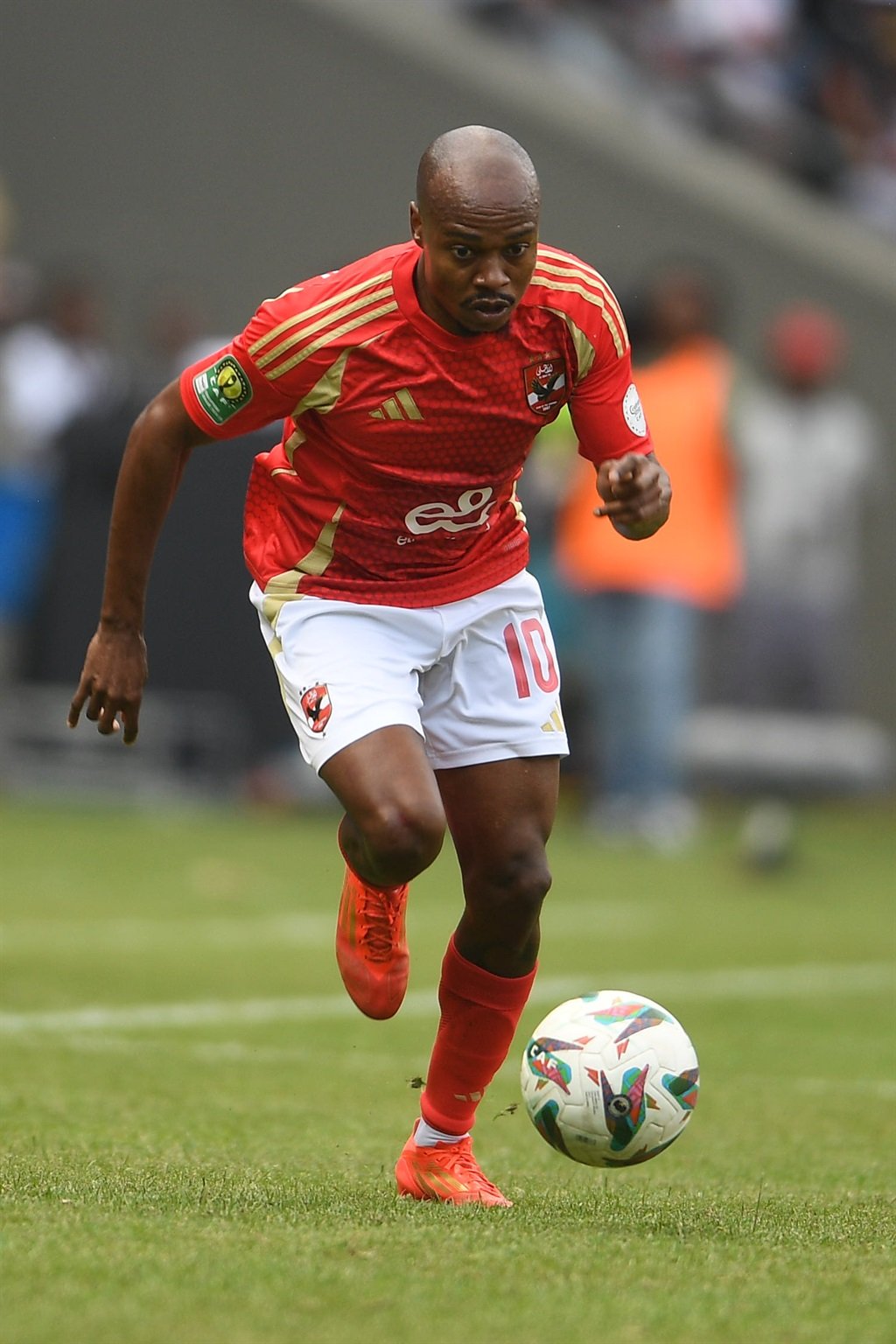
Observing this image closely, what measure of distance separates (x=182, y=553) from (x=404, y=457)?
29.4 feet

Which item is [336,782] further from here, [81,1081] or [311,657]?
[81,1081]

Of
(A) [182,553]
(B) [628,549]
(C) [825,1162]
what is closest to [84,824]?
(A) [182,553]

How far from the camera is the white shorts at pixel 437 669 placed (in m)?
5.18

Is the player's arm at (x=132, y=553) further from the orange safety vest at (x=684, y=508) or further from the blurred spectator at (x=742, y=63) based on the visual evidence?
the blurred spectator at (x=742, y=63)

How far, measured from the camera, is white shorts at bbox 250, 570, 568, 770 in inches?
204

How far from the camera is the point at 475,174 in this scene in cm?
488

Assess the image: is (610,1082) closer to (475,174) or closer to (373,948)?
(373,948)

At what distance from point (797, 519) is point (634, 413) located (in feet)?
32.4

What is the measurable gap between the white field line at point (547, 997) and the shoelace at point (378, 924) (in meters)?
2.23

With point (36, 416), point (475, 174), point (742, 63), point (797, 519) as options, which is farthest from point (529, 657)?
point (742, 63)

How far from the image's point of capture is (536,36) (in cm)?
1834

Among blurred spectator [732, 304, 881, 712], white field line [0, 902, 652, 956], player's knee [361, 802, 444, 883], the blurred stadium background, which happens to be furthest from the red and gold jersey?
the blurred stadium background

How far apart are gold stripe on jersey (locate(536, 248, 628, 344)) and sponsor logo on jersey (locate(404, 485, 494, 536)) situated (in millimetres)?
506

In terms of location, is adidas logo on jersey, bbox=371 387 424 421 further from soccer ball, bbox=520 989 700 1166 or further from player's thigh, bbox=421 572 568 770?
soccer ball, bbox=520 989 700 1166
